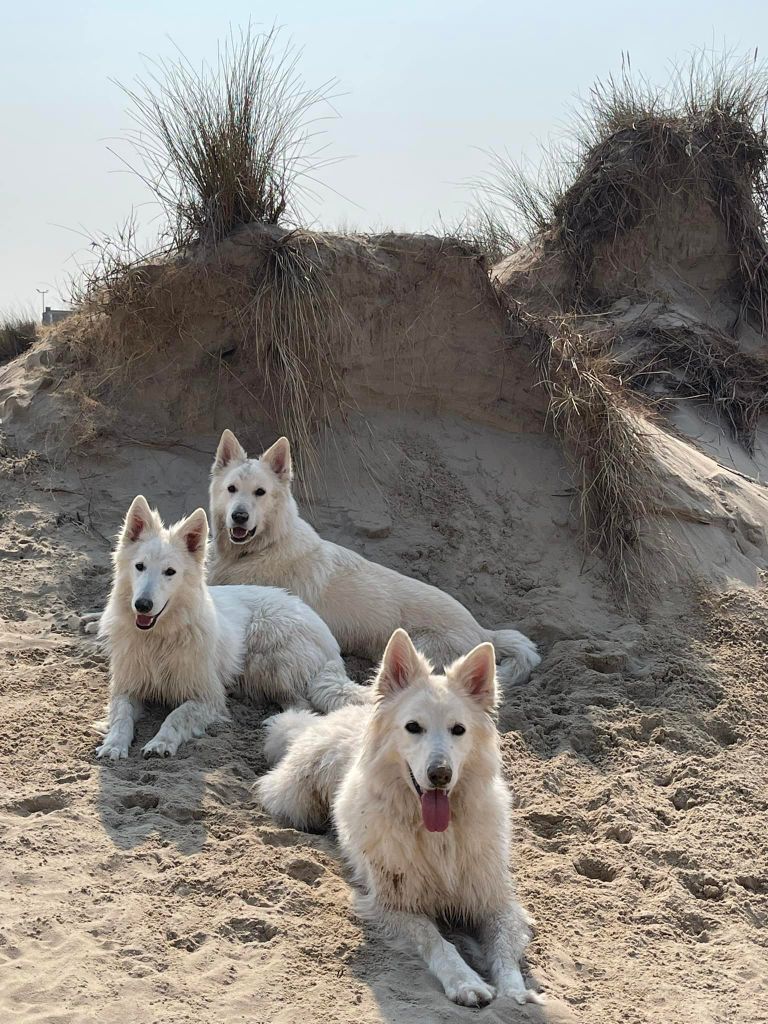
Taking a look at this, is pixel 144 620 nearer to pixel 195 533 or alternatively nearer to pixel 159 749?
pixel 195 533

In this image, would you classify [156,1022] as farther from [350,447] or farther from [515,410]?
[515,410]

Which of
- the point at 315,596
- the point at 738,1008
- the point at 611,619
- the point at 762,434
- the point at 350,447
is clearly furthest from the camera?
the point at 762,434

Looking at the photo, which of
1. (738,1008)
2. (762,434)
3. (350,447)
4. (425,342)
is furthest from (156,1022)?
(762,434)

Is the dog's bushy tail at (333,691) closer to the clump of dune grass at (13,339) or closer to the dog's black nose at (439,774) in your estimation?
the dog's black nose at (439,774)

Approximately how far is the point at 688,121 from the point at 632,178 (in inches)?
39.7

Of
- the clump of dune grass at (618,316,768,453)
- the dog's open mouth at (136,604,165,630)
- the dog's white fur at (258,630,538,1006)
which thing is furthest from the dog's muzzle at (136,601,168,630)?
the clump of dune grass at (618,316,768,453)

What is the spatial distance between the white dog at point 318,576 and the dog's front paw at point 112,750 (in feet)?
7.06

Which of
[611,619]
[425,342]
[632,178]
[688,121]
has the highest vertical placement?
[688,121]

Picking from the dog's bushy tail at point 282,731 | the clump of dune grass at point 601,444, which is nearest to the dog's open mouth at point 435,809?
the dog's bushy tail at point 282,731

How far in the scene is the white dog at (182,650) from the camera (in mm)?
5770

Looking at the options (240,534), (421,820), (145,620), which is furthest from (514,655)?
(421,820)

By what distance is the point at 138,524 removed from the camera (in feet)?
19.7

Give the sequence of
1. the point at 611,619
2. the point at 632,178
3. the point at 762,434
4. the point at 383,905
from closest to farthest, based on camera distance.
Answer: the point at 383,905 < the point at 611,619 < the point at 762,434 < the point at 632,178

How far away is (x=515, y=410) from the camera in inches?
385
